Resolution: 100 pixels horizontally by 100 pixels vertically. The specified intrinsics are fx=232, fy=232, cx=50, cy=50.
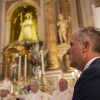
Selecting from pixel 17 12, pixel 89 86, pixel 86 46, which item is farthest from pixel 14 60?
pixel 89 86

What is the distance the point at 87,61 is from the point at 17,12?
30.0ft

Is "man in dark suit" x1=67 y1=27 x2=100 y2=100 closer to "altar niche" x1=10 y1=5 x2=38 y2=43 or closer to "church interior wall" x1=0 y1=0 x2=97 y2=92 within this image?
"church interior wall" x1=0 y1=0 x2=97 y2=92

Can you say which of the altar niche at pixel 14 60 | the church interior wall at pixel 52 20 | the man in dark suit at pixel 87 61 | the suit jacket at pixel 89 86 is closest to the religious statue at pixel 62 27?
the church interior wall at pixel 52 20

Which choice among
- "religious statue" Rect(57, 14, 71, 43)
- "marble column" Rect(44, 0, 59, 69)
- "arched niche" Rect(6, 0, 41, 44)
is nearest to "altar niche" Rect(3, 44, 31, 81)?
"marble column" Rect(44, 0, 59, 69)

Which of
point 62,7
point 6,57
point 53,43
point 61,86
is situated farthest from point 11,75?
point 61,86

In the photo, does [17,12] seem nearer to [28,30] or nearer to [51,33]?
[28,30]

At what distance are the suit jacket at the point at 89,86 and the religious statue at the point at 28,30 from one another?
7803mm

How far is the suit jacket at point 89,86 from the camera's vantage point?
3.20ft

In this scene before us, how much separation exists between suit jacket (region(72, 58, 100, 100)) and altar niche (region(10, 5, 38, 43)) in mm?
7683

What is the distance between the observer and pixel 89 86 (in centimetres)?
99

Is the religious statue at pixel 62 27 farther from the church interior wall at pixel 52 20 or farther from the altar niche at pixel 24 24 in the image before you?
the altar niche at pixel 24 24

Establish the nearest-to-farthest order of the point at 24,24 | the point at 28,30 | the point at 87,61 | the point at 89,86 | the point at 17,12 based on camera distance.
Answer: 1. the point at 89,86
2. the point at 87,61
3. the point at 28,30
4. the point at 24,24
5. the point at 17,12

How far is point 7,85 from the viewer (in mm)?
5375

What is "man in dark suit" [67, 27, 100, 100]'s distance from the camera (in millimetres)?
990
